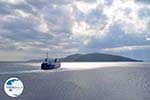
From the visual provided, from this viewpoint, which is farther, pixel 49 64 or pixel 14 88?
pixel 49 64

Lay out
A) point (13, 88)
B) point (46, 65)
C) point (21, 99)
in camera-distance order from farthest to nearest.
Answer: point (46, 65) < point (21, 99) < point (13, 88)

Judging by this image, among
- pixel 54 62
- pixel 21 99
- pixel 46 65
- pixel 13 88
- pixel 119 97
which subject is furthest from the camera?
pixel 54 62

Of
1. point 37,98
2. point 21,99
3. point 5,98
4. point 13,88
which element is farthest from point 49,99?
point 13,88

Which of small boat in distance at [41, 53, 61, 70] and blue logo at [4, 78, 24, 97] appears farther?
small boat in distance at [41, 53, 61, 70]

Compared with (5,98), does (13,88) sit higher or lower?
higher

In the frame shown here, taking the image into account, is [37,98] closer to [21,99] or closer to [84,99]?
[21,99]

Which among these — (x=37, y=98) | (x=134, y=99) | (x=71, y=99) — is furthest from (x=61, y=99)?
(x=134, y=99)

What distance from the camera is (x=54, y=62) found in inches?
7293

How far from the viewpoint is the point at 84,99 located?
52031 mm

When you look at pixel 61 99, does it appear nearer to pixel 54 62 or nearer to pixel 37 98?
pixel 37 98

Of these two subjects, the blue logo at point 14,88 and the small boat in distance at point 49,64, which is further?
the small boat in distance at point 49,64

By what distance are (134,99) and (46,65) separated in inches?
4899

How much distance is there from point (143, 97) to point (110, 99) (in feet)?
29.3

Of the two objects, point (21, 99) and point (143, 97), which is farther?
point (143, 97)
